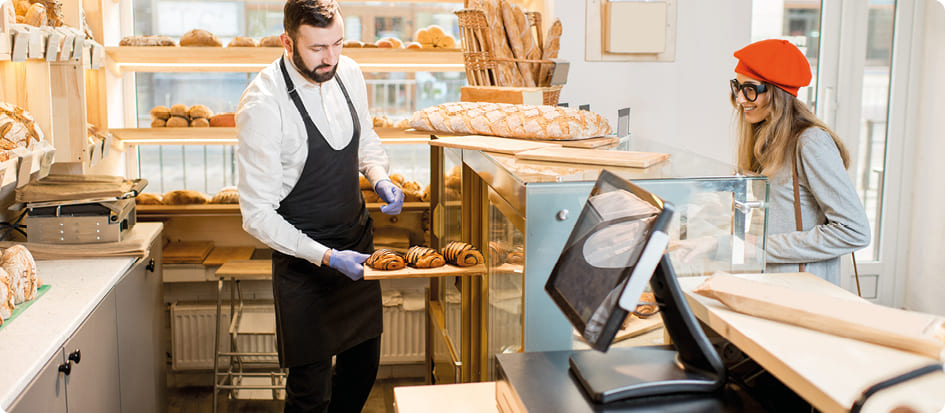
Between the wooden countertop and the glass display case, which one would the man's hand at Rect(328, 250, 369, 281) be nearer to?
the glass display case

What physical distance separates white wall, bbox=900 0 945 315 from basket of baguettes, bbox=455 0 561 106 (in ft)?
9.04

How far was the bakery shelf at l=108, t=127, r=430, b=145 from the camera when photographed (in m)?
3.48

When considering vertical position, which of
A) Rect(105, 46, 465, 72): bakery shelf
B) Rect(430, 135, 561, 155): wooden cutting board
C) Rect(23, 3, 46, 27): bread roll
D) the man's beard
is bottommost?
Rect(430, 135, 561, 155): wooden cutting board

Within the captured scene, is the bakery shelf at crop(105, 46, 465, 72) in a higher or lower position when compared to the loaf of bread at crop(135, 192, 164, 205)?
higher

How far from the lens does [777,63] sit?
6.66ft

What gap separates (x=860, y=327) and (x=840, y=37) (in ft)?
12.9

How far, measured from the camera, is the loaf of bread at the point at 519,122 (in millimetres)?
1970

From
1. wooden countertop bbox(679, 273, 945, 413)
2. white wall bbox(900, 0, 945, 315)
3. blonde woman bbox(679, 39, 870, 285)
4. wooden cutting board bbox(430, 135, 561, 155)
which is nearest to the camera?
wooden countertop bbox(679, 273, 945, 413)

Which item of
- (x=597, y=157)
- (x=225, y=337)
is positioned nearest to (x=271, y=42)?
(x=225, y=337)

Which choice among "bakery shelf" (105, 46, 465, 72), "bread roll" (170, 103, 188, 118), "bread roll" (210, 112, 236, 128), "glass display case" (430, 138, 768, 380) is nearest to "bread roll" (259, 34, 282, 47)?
"bakery shelf" (105, 46, 465, 72)

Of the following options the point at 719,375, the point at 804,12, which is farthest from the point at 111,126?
the point at 804,12

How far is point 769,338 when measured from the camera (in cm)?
87

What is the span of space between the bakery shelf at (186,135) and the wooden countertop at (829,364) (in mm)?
2666

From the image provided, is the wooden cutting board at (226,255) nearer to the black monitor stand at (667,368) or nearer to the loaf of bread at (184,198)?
the loaf of bread at (184,198)
